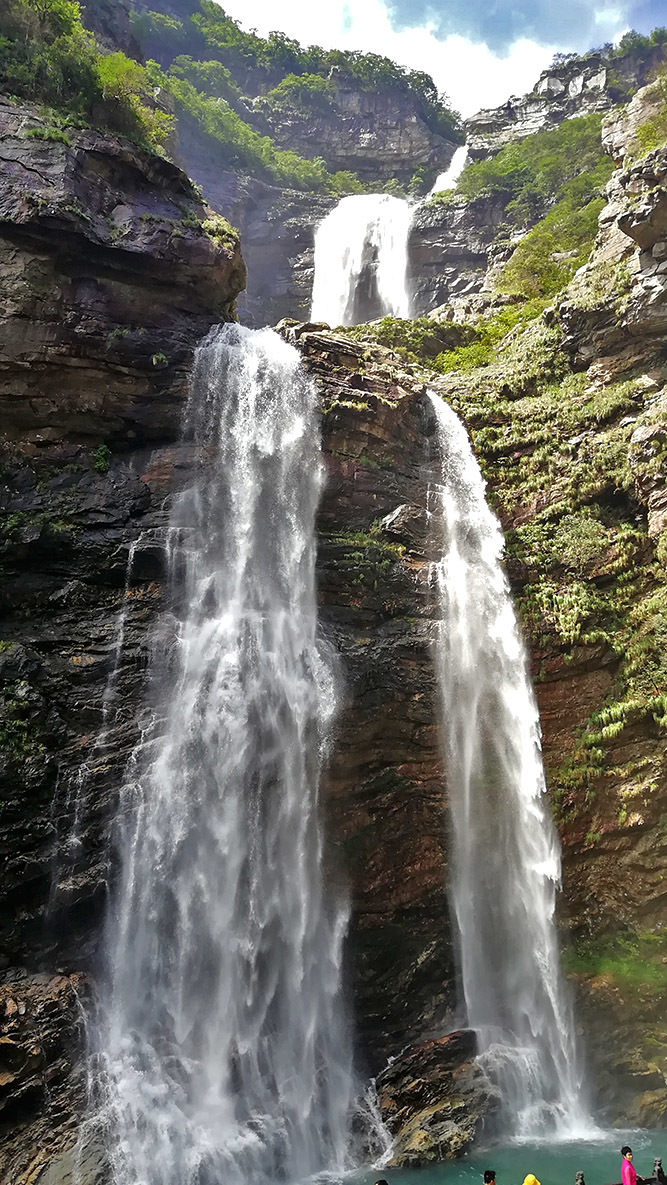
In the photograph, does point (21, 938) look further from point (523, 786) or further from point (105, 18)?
point (105, 18)

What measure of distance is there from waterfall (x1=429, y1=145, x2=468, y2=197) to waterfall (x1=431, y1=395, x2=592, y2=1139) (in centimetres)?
3886

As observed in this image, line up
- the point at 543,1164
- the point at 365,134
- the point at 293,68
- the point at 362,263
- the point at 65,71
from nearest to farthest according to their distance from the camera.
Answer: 1. the point at 543,1164
2. the point at 65,71
3. the point at 362,263
4. the point at 365,134
5. the point at 293,68

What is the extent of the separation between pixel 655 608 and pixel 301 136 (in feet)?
158

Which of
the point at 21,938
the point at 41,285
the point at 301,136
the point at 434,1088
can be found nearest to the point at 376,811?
the point at 434,1088

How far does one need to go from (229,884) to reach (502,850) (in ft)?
19.8

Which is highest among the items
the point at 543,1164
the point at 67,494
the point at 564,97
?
the point at 564,97

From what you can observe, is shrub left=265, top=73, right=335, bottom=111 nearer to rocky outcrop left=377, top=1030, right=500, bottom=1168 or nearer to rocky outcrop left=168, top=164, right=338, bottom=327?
rocky outcrop left=168, top=164, right=338, bottom=327

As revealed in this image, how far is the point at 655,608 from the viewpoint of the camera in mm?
16734

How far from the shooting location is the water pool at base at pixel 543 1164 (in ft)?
34.4

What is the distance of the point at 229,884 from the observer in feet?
43.4

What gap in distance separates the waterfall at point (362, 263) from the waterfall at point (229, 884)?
21568 millimetres

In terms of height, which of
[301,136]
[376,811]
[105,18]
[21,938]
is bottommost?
[21,938]

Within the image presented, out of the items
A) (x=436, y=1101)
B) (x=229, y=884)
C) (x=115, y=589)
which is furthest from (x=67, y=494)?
(x=436, y=1101)

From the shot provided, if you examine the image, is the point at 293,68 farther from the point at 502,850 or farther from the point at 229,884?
the point at 229,884
